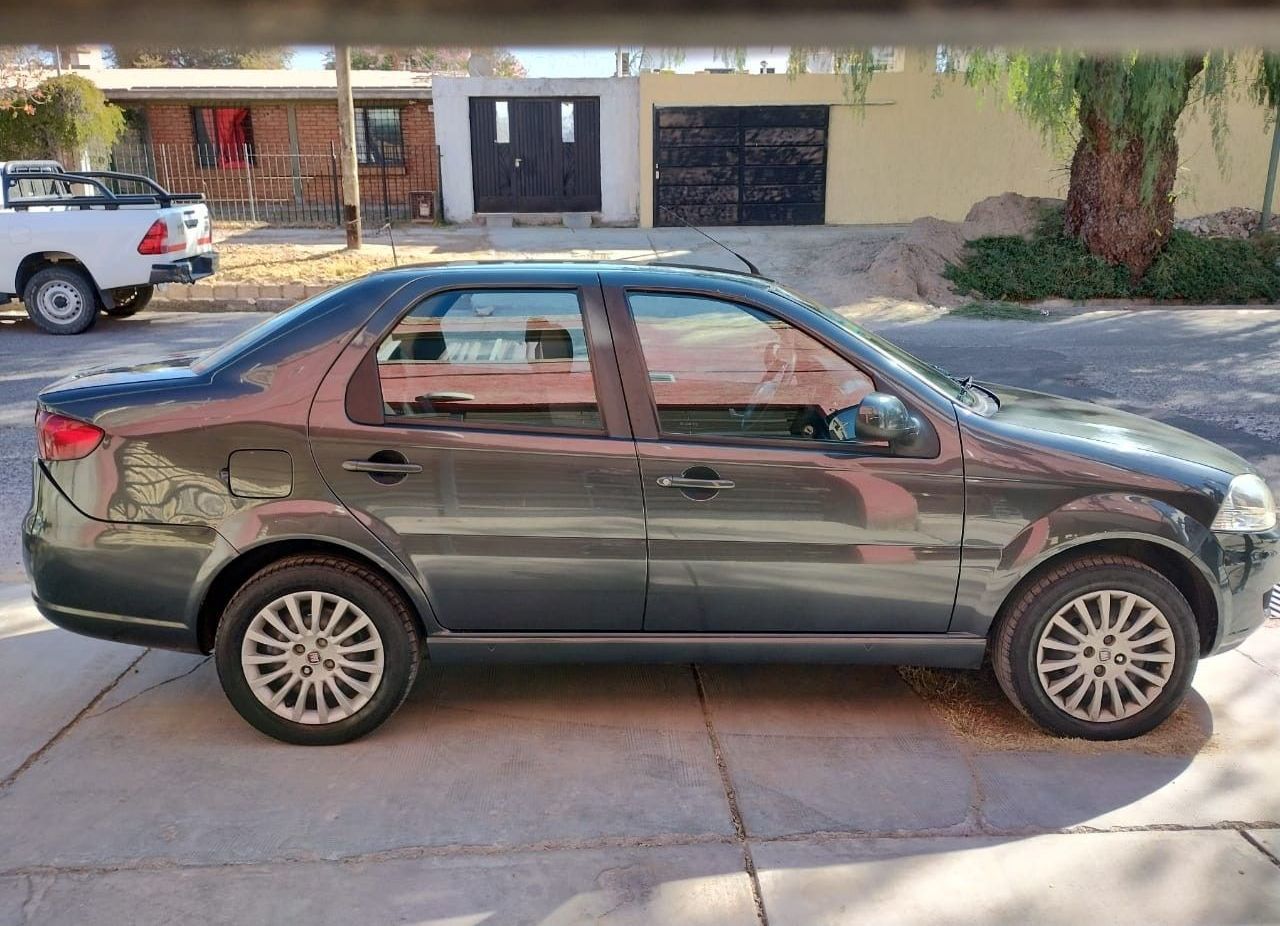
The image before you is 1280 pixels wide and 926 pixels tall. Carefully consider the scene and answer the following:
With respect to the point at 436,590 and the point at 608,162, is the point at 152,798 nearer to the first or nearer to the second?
the point at 436,590

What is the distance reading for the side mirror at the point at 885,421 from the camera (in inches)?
149

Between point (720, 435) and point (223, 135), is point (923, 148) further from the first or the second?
point (720, 435)

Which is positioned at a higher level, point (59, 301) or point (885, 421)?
point (885, 421)

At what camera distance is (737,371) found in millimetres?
4125

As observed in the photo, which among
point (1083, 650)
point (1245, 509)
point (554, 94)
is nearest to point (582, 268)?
point (1083, 650)

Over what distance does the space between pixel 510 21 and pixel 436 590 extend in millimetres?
3211

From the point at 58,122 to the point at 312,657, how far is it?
72.4ft

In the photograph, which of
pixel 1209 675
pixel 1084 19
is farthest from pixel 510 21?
pixel 1209 675

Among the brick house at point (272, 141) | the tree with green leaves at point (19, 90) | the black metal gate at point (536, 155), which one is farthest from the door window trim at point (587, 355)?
the brick house at point (272, 141)

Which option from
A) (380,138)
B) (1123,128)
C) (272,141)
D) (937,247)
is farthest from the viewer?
(272,141)

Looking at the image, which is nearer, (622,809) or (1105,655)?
(622,809)

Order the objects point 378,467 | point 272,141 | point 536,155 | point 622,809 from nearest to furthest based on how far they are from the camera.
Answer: point 622,809, point 378,467, point 536,155, point 272,141

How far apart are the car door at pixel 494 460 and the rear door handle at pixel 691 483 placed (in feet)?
0.34

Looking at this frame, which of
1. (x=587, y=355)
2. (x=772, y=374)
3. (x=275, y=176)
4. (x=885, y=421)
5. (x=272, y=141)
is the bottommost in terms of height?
(x=885, y=421)
